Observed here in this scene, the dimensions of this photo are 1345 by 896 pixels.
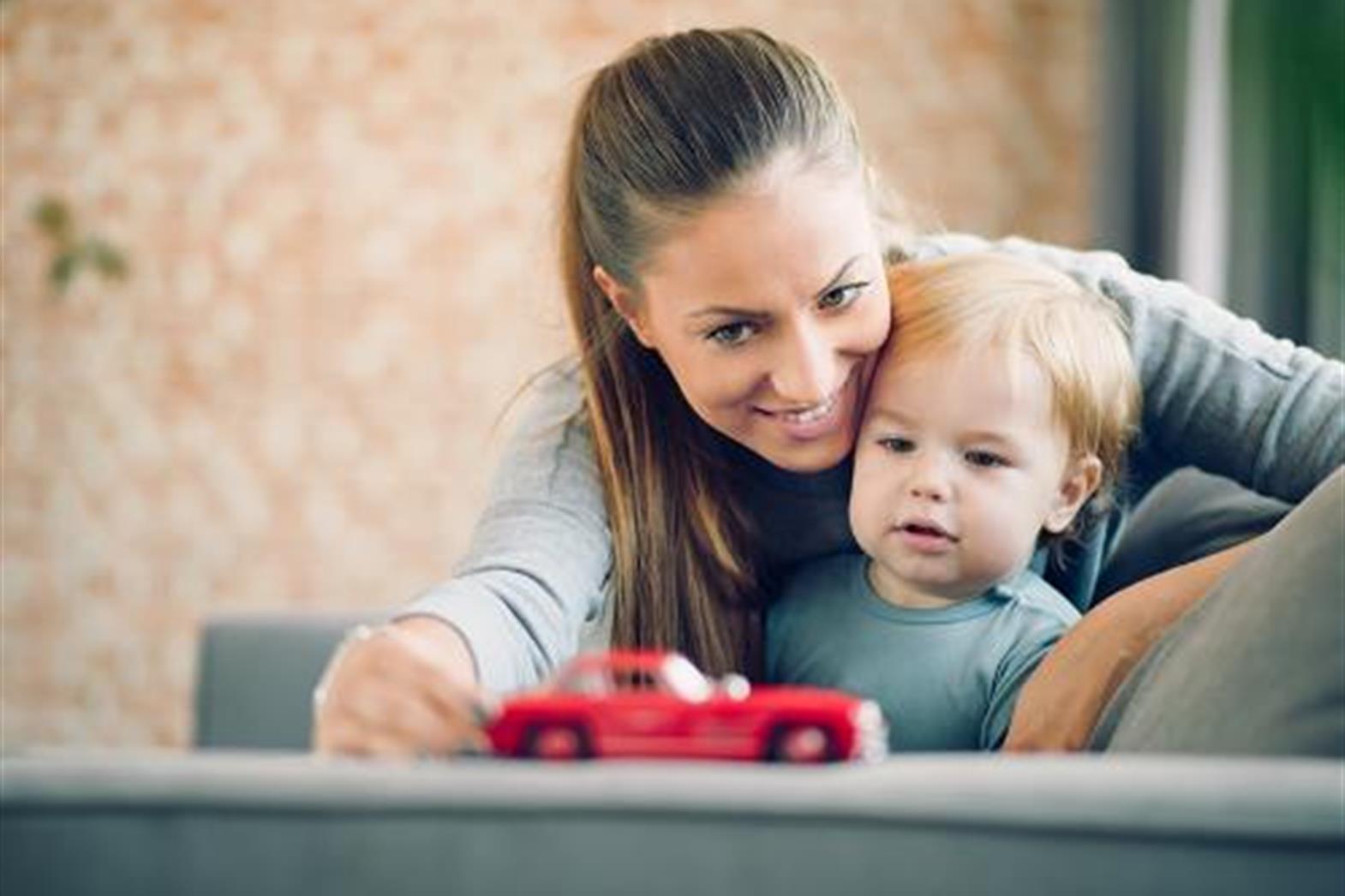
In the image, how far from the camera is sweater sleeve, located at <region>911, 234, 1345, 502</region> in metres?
1.95

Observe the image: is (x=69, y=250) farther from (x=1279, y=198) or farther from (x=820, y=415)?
(x=820, y=415)

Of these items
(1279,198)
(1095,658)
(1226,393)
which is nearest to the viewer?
(1095,658)

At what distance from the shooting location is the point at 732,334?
6.15 ft

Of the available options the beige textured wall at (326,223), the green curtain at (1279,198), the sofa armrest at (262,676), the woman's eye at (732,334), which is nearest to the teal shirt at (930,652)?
the woman's eye at (732,334)

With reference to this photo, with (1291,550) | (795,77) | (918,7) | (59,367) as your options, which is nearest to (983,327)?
(795,77)

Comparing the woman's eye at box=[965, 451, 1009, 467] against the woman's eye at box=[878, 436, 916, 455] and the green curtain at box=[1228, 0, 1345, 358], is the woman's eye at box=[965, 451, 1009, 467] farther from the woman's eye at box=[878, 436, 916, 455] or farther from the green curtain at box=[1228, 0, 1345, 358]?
the green curtain at box=[1228, 0, 1345, 358]

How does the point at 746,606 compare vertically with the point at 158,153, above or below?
below

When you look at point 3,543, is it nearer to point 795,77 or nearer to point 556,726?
point 795,77

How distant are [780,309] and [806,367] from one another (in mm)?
53

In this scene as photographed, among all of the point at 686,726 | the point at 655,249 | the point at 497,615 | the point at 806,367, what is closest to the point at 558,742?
the point at 686,726

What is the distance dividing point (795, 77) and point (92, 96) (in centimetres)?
336

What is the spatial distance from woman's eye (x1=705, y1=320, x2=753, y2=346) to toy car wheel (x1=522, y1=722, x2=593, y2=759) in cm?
74

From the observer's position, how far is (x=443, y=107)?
489 cm

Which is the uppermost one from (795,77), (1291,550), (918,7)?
(918,7)
